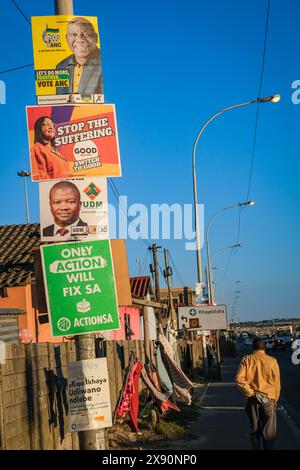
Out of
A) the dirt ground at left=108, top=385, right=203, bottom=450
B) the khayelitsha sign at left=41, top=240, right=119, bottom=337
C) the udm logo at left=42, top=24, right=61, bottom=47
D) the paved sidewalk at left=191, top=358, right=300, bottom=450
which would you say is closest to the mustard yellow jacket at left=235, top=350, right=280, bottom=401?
the paved sidewalk at left=191, top=358, right=300, bottom=450

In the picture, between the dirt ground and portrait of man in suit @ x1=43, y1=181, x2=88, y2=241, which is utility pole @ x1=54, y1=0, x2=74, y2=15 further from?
the dirt ground

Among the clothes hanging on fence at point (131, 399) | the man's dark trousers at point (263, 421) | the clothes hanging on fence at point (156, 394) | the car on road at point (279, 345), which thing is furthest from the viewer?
the car on road at point (279, 345)

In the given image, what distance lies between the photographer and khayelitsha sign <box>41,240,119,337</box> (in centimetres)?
571

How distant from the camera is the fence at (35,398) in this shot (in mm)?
6473

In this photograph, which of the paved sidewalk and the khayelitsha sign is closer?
the khayelitsha sign

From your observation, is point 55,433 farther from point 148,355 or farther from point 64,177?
point 148,355

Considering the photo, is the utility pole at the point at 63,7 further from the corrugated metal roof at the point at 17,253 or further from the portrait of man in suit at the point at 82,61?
the corrugated metal roof at the point at 17,253

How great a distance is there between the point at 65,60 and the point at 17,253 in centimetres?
1575

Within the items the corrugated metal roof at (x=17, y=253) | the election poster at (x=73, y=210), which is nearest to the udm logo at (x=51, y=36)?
the election poster at (x=73, y=210)

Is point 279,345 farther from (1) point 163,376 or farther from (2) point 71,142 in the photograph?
(2) point 71,142

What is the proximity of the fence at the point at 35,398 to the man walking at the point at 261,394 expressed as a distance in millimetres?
2410

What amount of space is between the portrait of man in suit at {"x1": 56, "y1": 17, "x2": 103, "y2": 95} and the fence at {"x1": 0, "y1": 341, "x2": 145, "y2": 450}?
276cm

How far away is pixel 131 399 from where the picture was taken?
1200cm
